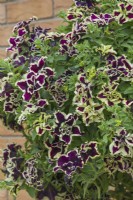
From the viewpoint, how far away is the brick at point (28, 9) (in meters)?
2.40

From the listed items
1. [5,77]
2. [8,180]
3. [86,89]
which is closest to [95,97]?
[86,89]

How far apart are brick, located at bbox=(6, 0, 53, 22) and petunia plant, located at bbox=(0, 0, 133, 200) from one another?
0.85m

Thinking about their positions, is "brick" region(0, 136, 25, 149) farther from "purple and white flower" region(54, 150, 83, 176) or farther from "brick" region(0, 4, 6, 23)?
"purple and white flower" region(54, 150, 83, 176)

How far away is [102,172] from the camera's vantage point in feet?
4.38

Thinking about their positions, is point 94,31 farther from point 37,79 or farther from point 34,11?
point 34,11

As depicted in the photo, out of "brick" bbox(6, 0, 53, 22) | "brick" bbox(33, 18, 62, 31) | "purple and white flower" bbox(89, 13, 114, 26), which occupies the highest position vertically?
"purple and white flower" bbox(89, 13, 114, 26)

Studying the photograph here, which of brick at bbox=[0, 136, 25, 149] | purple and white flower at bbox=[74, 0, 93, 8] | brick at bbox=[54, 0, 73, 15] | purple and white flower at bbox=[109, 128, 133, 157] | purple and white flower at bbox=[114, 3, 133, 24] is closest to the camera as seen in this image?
purple and white flower at bbox=[109, 128, 133, 157]

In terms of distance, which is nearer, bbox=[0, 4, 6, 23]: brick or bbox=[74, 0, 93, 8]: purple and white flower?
bbox=[74, 0, 93, 8]: purple and white flower

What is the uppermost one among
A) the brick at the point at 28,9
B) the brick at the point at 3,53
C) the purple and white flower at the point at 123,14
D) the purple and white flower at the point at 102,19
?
the purple and white flower at the point at 123,14

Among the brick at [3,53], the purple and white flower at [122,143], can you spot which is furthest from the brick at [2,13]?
the purple and white flower at [122,143]

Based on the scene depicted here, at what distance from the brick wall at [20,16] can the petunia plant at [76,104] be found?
0.82 m

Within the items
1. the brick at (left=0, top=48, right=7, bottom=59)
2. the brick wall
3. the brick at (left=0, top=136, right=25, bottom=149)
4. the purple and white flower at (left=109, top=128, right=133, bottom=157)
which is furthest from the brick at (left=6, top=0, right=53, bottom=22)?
the purple and white flower at (left=109, top=128, right=133, bottom=157)

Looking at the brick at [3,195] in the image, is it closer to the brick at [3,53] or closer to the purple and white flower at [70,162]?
the brick at [3,53]

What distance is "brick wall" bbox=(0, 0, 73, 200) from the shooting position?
93.3 inches
